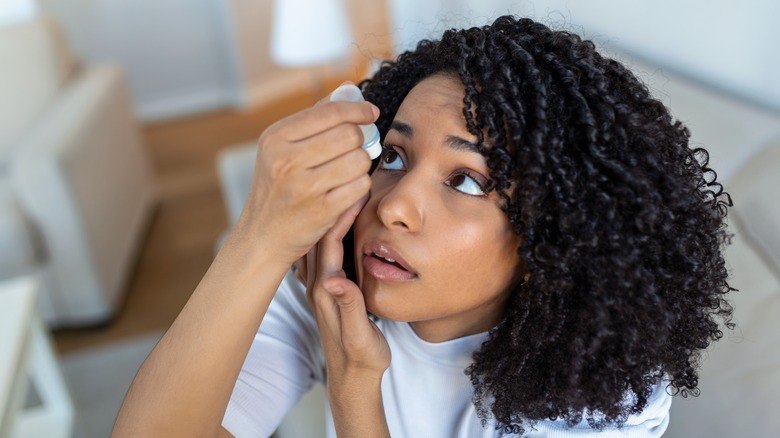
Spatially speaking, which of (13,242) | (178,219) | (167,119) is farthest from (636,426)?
(167,119)

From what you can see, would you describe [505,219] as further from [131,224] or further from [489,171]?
[131,224]

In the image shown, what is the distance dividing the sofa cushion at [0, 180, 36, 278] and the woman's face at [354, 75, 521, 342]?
1.70 meters

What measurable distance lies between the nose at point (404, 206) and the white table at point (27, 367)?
1.03 meters

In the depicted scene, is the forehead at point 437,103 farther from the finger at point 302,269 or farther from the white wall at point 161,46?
the white wall at point 161,46

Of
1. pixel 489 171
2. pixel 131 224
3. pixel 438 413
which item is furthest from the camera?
pixel 131 224

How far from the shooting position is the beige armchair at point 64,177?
2135mm

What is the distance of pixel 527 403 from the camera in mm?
870

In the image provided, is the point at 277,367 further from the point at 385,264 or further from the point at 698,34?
the point at 698,34

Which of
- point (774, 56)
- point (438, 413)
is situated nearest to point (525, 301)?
point (438, 413)

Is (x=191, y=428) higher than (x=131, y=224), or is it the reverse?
(x=191, y=428)

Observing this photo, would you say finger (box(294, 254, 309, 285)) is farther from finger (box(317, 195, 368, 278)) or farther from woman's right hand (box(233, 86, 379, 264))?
woman's right hand (box(233, 86, 379, 264))

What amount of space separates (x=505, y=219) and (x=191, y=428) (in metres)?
0.45

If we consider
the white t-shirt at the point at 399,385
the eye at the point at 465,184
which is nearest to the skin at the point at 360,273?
the eye at the point at 465,184

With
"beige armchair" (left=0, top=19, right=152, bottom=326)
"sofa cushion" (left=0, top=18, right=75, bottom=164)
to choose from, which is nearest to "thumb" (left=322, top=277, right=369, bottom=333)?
"beige armchair" (left=0, top=19, right=152, bottom=326)
